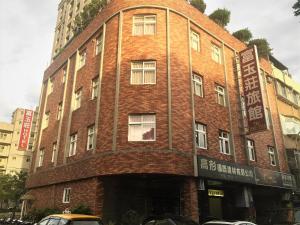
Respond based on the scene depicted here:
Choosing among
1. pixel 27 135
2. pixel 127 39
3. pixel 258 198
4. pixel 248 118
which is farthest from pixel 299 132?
pixel 27 135

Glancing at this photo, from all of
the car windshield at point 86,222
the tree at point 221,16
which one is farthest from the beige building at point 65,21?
the car windshield at point 86,222

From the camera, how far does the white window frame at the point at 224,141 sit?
20402mm

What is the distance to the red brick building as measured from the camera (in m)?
16.7

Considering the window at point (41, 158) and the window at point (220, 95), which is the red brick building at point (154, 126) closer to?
the window at point (220, 95)

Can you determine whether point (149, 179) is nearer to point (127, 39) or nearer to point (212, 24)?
point (127, 39)

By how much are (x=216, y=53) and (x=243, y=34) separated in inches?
240

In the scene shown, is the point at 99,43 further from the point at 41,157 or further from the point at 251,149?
the point at 251,149

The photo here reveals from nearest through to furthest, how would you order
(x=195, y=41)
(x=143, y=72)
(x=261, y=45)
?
(x=143, y=72) < (x=195, y=41) < (x=261, y=45)

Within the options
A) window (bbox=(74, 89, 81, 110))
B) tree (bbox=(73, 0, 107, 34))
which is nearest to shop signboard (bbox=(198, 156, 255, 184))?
window (bbox=(74, 89, 81, 110))

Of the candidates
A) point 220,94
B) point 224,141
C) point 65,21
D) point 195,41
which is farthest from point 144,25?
point 65,21

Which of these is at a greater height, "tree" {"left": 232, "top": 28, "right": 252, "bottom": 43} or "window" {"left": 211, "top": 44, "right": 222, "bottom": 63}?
"tree" {"left": 232, "top": 28, "right": 252, "bottom": 43}

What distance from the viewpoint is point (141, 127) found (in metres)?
17.1

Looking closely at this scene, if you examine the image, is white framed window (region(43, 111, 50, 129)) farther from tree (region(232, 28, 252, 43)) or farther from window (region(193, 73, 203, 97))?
tree (region(232, 28, 252, 43))

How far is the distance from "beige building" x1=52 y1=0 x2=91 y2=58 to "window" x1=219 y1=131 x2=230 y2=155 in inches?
1003
